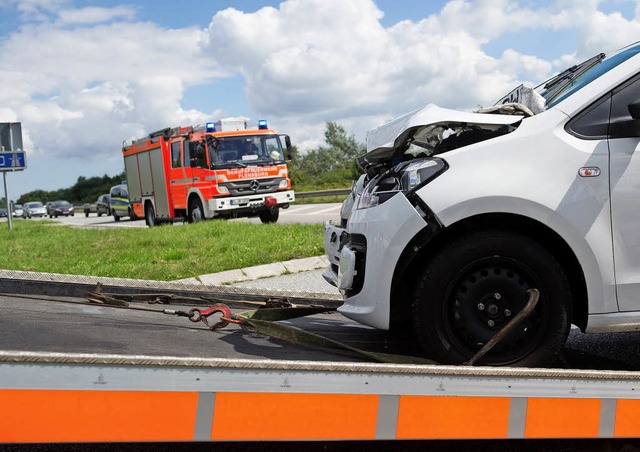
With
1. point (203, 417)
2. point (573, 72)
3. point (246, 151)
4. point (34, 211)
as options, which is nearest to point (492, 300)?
point (203, 417)

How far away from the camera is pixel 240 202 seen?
16.6 meters

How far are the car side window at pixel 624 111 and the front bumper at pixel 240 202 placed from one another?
13.9m

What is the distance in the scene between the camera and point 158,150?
19391 mm

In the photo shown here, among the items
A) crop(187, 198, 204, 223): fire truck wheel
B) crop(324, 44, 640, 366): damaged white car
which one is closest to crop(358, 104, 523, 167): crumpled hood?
crop(324, 44, 640, 366): damaged white car

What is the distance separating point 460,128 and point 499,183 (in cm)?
41

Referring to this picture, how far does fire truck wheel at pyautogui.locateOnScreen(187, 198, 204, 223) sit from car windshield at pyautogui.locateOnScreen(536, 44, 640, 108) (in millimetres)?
13861

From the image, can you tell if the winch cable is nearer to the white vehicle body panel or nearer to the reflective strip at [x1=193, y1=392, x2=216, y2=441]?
the white vehicle body panel

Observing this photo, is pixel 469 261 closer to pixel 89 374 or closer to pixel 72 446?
pixel 89 374

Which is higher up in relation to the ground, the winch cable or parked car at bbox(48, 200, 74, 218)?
parked car at bbox(48, 200, 74, 218)

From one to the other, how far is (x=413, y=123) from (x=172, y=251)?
22.1 ft

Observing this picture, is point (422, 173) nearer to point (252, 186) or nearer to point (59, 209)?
point (252, 186)

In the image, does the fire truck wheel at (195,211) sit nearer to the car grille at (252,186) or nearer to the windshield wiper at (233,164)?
the car grille at (252,186)

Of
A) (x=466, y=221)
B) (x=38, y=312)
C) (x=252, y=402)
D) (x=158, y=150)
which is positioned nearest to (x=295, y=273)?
(x=38, y=312)

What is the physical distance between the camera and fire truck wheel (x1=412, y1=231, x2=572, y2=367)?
2.78m
